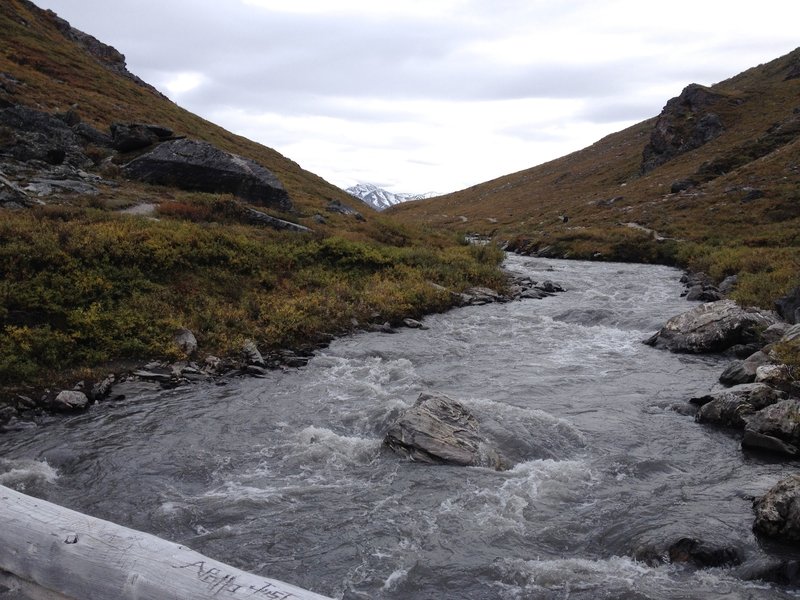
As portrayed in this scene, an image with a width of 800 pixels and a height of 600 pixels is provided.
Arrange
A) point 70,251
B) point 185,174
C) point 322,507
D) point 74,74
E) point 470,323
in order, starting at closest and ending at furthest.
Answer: point 322,507 → point 70,251 → point 470,323 → point 185,174 → point 74,74

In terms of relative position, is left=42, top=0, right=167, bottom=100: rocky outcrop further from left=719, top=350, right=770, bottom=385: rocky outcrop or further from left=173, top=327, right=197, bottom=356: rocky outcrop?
left=719, top=350, right=770, bottom=385: rocky outcrop

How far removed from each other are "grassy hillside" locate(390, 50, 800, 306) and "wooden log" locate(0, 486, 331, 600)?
23506mm

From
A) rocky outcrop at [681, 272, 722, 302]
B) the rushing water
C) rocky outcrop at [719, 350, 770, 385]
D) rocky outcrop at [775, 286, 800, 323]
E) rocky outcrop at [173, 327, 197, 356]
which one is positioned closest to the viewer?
the rushing water

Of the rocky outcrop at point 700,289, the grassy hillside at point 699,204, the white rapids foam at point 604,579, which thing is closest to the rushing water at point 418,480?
the white rapids foam at point 604,579

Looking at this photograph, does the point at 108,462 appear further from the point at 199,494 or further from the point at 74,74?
the point at 74,74

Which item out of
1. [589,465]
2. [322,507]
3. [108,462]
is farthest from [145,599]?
[589,465]

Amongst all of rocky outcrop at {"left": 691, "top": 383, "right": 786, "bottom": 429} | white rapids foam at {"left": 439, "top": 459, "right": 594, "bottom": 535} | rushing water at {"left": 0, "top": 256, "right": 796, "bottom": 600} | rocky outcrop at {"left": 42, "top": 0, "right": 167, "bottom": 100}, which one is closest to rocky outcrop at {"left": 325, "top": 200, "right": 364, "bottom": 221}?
rushing water at {"left": 0, "top": 256, "right": 796, "bottom": 600}

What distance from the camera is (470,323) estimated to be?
23.9 m

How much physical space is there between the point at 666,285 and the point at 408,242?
52.9 ft

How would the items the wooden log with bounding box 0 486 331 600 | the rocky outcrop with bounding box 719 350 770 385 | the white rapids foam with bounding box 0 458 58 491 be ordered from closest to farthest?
the wooden log with bounding box 0 486 331 600
the white rapids foam with bounding box 0 458 58 491
the rocky outcrop with bounding box 719 350 770 385

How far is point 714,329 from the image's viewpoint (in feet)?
62.8

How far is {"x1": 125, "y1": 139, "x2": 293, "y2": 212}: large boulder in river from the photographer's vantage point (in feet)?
117

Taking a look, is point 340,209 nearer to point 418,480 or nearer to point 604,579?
point 418,480

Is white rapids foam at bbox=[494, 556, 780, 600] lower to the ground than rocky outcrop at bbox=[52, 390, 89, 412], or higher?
lower
